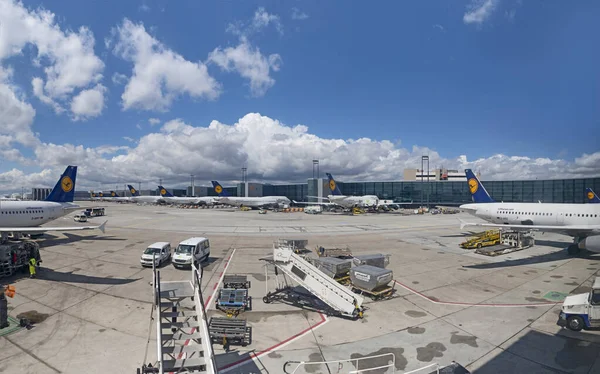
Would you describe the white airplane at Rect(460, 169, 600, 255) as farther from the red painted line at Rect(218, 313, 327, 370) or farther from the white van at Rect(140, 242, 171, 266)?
the white van at Rect(140, 242, 171, 266)

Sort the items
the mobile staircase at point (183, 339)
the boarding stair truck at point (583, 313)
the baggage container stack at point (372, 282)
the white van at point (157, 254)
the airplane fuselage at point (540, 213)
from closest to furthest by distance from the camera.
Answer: the mobile staircase at point (183, 339)
the boarding stair truck at point (583, 313)
the baggage container stack at point (372, 282)
the white van at point (157, 254)
the airplane fuselage at point (540, 213)

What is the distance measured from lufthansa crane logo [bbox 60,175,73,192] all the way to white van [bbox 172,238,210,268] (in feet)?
77.5

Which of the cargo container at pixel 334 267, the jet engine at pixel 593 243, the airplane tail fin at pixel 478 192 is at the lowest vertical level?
the cargo container at pixel 334 267

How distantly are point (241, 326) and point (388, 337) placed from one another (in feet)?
17.7

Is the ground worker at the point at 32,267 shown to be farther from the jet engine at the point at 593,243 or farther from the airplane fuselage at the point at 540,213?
the airplane fuselage at the point at 540,213

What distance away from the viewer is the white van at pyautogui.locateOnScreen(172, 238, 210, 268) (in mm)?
20203

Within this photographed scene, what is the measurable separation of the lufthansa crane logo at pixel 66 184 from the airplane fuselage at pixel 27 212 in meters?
2.33

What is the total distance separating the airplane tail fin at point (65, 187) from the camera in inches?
1347

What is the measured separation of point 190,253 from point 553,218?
3378cm

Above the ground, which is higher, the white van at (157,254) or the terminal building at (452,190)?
the terminal building at (452,190)

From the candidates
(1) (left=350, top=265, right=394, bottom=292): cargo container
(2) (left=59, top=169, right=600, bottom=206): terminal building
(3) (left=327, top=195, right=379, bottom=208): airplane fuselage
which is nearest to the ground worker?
(1) (left=350, top=265, right=394, bottom=292): cargo container

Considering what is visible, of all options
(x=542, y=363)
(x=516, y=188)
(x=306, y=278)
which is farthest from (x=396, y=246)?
(x=516, y=188)

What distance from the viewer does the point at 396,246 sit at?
30.3 metres

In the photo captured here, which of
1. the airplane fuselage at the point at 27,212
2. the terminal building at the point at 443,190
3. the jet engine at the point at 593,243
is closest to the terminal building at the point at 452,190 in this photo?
the terminal building at the point at 443,190
